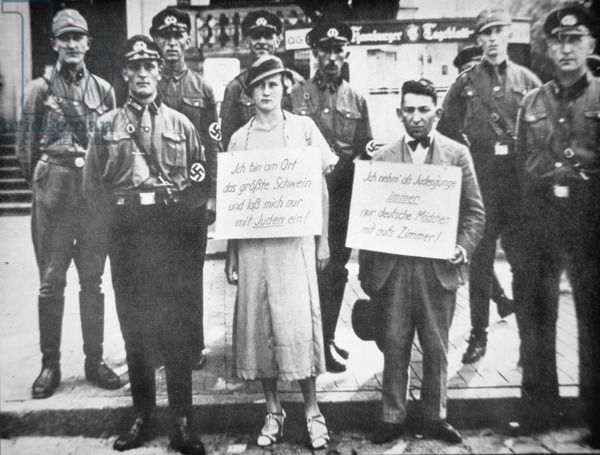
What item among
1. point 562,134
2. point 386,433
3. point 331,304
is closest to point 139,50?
point 331,304

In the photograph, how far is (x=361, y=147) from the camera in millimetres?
4188

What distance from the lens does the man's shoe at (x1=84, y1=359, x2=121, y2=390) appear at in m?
4.19

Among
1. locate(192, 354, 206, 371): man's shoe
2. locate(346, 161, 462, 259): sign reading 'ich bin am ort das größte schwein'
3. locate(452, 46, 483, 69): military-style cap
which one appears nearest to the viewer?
locate(346, 161, 462, 259): sign reading 'ich bin am ort das größte schwein'

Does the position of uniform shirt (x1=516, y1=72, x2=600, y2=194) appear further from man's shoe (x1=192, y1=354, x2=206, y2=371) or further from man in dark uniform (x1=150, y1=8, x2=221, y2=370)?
man's shoe (x1=192, y1=354, x2=206, y2=371)

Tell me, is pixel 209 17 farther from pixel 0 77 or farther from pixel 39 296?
pixel 39 296

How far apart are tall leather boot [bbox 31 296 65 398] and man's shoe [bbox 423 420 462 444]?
257 cm

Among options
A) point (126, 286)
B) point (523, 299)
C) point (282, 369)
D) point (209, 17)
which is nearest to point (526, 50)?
point (523, 299)

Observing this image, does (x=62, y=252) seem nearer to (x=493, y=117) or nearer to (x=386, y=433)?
(x=386, y=433)

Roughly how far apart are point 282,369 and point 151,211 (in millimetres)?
1310

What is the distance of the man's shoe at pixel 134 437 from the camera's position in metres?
3.81

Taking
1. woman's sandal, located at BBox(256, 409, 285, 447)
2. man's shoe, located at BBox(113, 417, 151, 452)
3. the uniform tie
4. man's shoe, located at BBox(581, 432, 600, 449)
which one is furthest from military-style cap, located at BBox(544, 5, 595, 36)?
man's shoe, located at BBox(113, 417, 151, 452)

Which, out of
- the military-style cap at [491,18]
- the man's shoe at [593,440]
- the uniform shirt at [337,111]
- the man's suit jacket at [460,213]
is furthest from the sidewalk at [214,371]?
the military-style cap at [491,18]

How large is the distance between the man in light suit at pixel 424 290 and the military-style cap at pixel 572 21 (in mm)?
1075

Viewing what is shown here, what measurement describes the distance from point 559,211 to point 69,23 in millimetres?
3568
